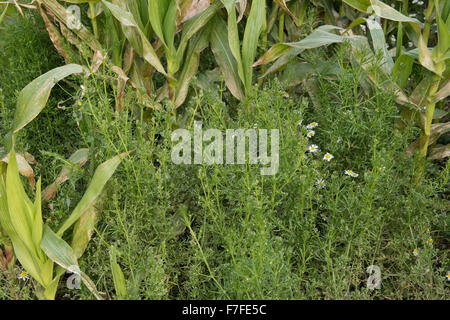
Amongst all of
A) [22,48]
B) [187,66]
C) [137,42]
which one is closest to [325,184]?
[187,66]

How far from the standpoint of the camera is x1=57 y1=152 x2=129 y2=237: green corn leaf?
2.01m

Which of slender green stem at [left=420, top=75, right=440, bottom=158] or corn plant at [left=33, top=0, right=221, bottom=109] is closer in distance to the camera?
slender green stem at [left=420, top=75, right=440, bottom=158]

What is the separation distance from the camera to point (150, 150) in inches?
82.9

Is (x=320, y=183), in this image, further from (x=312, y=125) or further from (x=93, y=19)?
(x=93, y=19)

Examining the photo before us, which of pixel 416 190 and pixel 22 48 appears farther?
pixel 22 48

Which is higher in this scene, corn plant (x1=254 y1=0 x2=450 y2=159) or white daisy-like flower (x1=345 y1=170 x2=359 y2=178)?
corn plant (x1=254 y1=0 x2=450 y2=159)

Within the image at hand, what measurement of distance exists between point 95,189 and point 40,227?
24cm

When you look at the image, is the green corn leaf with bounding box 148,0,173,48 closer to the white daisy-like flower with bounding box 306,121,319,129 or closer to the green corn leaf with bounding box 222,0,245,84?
the green corn leaf with bounding box 222,0,245,84

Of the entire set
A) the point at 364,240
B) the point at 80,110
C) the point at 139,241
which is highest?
the point at 80,110

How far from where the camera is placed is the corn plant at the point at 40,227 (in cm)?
193

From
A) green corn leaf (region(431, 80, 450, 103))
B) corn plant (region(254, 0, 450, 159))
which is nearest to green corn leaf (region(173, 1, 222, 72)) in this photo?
corn plant (region(254, 0, 450, 159))

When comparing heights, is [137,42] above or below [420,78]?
above

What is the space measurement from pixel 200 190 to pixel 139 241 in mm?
349

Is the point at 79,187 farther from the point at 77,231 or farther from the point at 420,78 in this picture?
the point at 420,78
